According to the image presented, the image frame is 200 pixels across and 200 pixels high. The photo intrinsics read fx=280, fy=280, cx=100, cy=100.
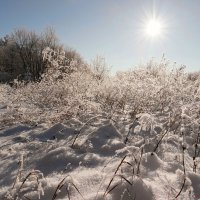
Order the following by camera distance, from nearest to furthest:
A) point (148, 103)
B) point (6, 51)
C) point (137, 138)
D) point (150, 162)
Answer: point (150, 162), point (137, 138), point (148, 103), point (6, 51)

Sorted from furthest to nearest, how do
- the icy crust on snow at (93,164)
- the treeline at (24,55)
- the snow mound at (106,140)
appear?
the treeline at (24,55)
the snow mound at (106,140)
the icy crust on snow at (93,164)

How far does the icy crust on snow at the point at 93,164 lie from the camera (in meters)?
1.78

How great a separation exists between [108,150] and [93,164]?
15.7 inches

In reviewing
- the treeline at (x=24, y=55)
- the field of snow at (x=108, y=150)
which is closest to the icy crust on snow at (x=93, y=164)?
the field of snow at (x=108, y=150)

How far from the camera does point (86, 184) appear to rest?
1.93 metres

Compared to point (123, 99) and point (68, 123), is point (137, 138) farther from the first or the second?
point (123, 99)

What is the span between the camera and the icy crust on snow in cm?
178

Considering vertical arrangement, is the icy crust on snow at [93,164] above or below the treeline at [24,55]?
below

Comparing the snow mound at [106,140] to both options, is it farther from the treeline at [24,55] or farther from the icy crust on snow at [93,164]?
the treeline at [24,55]

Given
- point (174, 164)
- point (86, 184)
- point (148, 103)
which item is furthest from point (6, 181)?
point (148, 103)

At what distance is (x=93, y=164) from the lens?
2.38 meters

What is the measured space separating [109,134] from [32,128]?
114cm

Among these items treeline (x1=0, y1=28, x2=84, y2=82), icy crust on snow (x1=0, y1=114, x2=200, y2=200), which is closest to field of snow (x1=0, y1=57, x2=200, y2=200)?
icy crust on snow (x1=0, y1=114, x2=200, y2=200)

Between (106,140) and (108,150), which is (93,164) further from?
(106,140)
